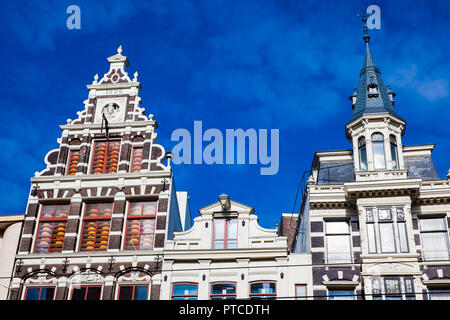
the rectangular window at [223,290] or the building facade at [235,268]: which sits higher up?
the building facade at [235,268]

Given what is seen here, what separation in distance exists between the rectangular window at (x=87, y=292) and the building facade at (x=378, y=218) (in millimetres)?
9585

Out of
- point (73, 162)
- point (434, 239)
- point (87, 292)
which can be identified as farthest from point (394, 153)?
point (73, 162)

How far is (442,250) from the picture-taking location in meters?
24.4

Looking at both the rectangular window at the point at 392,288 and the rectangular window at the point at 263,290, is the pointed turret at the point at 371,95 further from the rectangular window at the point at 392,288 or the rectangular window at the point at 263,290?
the rectangular window at the point at 263,290

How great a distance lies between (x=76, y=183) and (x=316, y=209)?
1165cm

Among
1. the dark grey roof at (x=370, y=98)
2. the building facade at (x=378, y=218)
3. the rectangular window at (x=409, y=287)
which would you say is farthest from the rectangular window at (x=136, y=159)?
the rectangular window at (x=409, y=287)

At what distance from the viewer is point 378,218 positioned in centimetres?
2473

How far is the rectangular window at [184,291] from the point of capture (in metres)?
24.6

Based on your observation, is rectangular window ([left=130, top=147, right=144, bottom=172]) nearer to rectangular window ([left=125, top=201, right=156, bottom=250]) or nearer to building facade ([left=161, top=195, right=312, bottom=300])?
rectangular window ([left=125, top=201, right=156, bottom=250])

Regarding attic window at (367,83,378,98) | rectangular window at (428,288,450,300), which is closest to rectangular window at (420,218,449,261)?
rectangular window at (428,288,450,300)

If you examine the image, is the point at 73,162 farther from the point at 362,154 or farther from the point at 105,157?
the point at 362,154

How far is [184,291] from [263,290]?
137 inches
